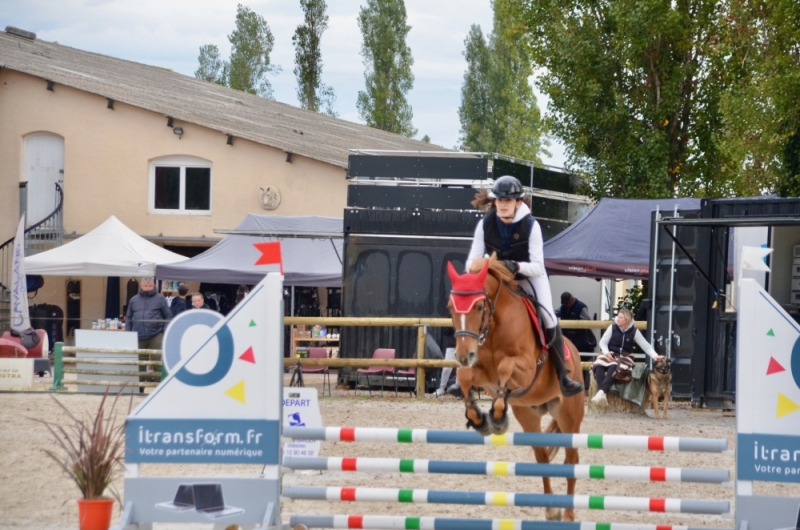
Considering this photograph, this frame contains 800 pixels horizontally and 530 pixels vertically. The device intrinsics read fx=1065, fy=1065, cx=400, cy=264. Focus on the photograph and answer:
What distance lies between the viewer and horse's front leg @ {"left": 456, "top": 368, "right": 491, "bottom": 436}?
20.4 feet

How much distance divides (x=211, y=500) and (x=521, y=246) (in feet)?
8.63

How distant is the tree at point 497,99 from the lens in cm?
4934

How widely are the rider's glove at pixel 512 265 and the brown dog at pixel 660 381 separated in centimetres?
755

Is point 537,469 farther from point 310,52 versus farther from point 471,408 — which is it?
point 310,52

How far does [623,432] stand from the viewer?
12570 millimetres

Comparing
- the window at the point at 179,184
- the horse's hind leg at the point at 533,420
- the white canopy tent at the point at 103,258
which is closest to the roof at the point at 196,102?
the window at the point at 179,184

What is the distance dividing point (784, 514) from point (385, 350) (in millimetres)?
11068

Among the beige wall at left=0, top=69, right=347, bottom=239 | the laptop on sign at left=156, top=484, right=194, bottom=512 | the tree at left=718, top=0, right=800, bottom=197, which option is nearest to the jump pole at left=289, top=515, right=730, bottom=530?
the laptop on sign at left=156, top=484, right=194, bottom=512

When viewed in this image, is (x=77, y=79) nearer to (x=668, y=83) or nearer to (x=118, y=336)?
(x=118, y=336)

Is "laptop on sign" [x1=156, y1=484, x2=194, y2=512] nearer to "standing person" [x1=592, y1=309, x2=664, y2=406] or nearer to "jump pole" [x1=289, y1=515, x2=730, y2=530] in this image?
"jump pole" [x1=289, y1=515, x2=730, y2=530]

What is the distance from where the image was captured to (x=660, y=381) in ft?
46.8

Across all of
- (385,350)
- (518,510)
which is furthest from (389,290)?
(518,510)

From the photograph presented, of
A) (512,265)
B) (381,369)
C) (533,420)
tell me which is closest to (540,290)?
(512,265)

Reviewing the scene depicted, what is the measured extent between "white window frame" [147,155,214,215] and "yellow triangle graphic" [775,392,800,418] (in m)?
20.8
